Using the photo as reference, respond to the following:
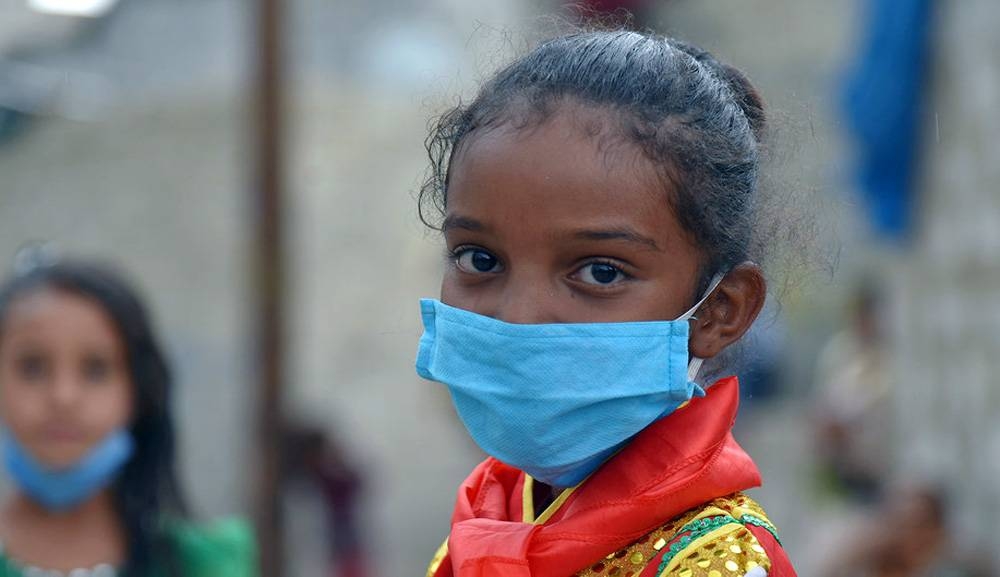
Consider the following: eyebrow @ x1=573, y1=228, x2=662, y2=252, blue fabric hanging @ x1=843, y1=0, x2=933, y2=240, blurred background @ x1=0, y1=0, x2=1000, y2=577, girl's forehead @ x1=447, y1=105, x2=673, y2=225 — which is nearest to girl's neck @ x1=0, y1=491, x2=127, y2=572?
blurred background @ x1=0, y1=0, x2=1000, y2=577

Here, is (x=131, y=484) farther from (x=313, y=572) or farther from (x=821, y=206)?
(x=313, y=572)

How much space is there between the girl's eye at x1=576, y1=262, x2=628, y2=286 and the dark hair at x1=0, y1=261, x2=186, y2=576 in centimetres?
199

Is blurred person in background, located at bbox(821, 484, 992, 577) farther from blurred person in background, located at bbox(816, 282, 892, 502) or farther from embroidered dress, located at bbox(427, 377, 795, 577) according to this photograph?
embroidered dress, located at bbox(427, 377, 795, 577)

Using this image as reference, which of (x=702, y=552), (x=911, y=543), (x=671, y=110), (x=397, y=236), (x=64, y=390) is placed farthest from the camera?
(x=397, y=236)

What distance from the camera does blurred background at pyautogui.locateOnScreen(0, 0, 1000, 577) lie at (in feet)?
20.5

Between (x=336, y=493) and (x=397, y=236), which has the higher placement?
(x=397, y=236)

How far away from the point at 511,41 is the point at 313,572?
947cm

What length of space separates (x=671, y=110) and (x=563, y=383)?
1.19 ft

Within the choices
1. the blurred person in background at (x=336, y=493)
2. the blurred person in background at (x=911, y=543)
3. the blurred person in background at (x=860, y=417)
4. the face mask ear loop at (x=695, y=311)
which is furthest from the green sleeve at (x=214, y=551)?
the blurred person in background at (x=336, y=493)

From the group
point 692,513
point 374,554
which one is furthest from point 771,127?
point 374,554

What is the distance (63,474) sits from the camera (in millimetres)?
3352

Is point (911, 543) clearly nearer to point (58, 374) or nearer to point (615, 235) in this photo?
point (58, 374)

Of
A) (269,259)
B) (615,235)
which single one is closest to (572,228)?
(615,235)

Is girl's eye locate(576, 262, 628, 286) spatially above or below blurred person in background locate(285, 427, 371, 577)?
above
